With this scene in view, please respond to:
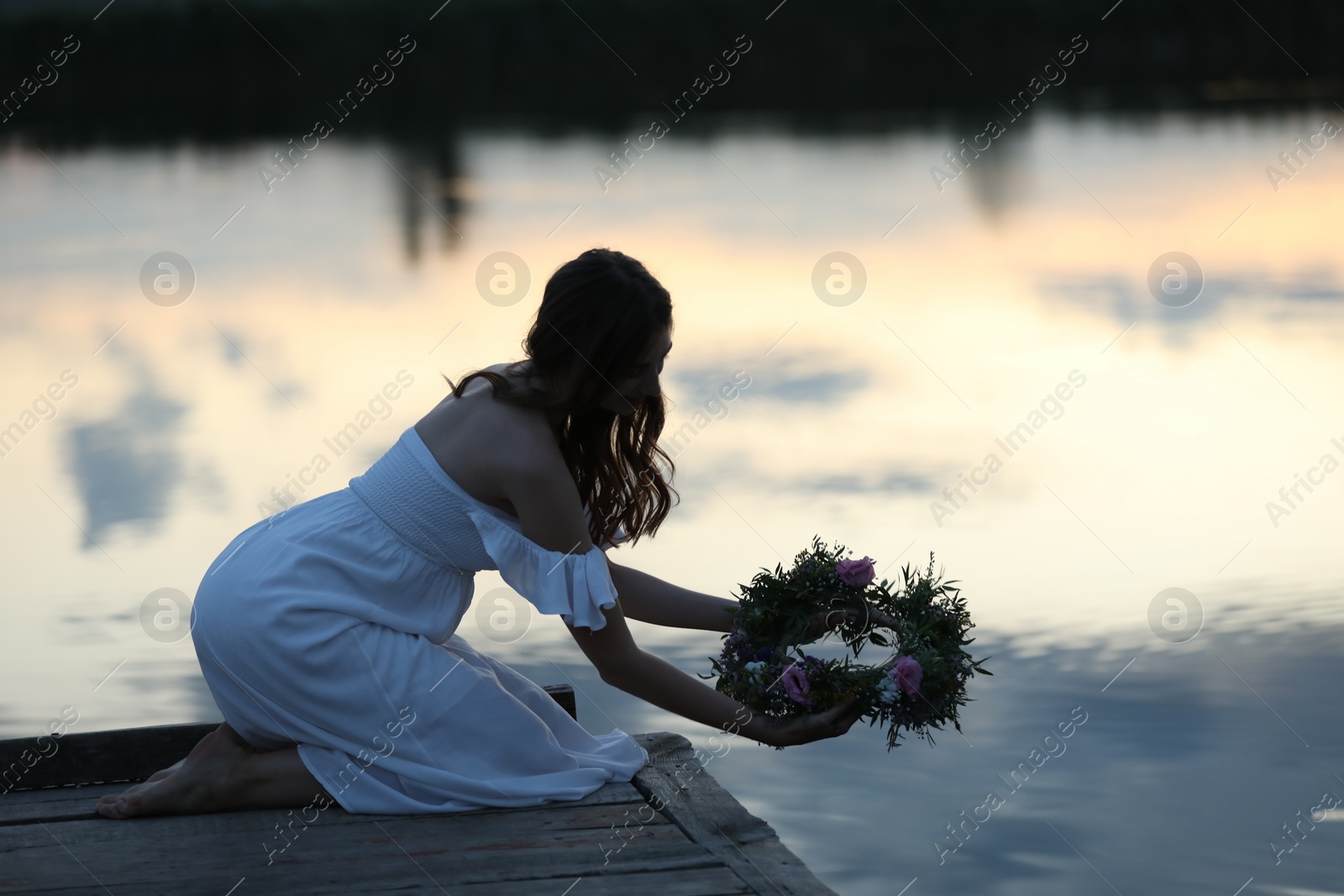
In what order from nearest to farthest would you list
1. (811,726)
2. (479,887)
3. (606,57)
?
(479,887) < (811,726) < (606,57)

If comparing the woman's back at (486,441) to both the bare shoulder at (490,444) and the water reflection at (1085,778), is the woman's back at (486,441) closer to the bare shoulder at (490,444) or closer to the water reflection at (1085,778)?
the bare shoulder at (490,444)

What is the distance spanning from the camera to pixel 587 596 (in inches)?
134

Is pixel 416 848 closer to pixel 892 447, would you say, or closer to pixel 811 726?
pixel 811 726

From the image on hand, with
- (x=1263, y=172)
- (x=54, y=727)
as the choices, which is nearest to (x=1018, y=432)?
(x=54, y=727)

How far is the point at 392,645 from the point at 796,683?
88 centimetres

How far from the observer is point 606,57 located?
3369 cm

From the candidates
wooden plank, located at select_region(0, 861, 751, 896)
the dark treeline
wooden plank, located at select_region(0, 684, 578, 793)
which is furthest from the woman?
the dark treeline

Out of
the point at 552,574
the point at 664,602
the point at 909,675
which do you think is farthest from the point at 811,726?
the point at 552,574

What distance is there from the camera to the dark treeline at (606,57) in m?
28.5

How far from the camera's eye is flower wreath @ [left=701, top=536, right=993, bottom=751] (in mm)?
3457

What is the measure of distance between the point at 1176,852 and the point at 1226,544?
2502 mm

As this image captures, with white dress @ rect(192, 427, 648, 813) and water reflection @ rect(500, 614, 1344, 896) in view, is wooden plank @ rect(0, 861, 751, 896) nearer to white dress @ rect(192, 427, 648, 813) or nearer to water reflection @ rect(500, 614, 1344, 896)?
white dress @ rect(192, 427, 648, 813)

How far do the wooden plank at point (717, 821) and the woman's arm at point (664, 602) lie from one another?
305 millimetres

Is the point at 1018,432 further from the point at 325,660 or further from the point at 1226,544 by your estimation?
the point at 325,660
